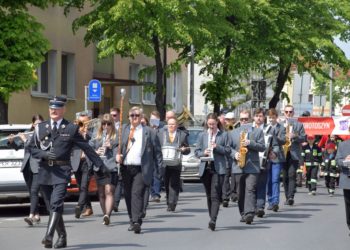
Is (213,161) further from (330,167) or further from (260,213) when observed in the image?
(330,167)

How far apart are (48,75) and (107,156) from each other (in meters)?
21.2

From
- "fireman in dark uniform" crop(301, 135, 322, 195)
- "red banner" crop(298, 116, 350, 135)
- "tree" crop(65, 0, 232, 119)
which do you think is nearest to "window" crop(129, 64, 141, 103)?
"red banner" crop(298, 116, 350, 135)

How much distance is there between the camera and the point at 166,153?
19359 millimetres

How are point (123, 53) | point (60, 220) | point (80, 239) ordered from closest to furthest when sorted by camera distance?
point (60, 220)
point (80, 239)
point (123, 53)

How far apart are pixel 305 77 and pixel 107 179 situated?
29.6 m

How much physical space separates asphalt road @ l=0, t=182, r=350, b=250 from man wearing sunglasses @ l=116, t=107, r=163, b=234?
440 millimetres

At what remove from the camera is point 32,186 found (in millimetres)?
15812

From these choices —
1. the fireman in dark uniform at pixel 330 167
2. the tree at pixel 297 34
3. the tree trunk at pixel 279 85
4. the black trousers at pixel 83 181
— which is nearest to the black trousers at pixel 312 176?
the fireman in dark uniform at pixel 330 167

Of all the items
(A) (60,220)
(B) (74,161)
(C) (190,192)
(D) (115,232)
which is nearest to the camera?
(A) (60,220)

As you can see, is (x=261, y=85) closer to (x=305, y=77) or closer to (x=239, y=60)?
(x=239, y=60)

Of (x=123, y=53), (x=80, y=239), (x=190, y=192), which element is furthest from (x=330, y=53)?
(x=80, y=239)

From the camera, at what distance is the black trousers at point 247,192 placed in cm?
1605

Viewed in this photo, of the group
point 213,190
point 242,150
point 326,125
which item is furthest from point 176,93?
point 213,190

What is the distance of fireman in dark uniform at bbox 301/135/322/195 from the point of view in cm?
2431
